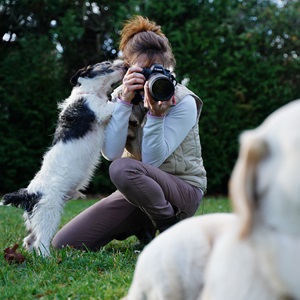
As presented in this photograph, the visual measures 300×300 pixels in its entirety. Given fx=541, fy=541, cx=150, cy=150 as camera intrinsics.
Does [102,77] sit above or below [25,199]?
above

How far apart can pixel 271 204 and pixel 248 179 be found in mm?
78

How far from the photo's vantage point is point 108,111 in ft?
14.9

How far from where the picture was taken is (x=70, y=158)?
4367mm

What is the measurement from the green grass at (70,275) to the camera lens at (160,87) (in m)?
1.07

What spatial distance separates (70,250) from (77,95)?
1.62 m

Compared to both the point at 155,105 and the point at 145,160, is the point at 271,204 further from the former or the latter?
the point at 145,160

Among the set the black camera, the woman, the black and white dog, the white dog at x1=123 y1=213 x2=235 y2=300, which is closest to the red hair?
the woman

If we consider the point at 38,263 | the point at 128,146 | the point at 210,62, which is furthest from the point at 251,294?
the point at 210,62

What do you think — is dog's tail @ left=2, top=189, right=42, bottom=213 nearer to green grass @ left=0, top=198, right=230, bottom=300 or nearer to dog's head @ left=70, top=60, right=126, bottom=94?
green grass @ left=0, top=198, right=230, bottom=300

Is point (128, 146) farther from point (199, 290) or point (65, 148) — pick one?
point (199, 290)

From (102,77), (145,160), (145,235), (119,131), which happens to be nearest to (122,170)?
(145,160)

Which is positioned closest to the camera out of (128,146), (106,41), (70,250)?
(70,250)

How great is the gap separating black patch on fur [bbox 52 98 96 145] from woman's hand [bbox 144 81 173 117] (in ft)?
3.26

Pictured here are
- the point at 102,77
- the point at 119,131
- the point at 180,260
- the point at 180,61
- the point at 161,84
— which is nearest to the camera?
the point at 180,260
